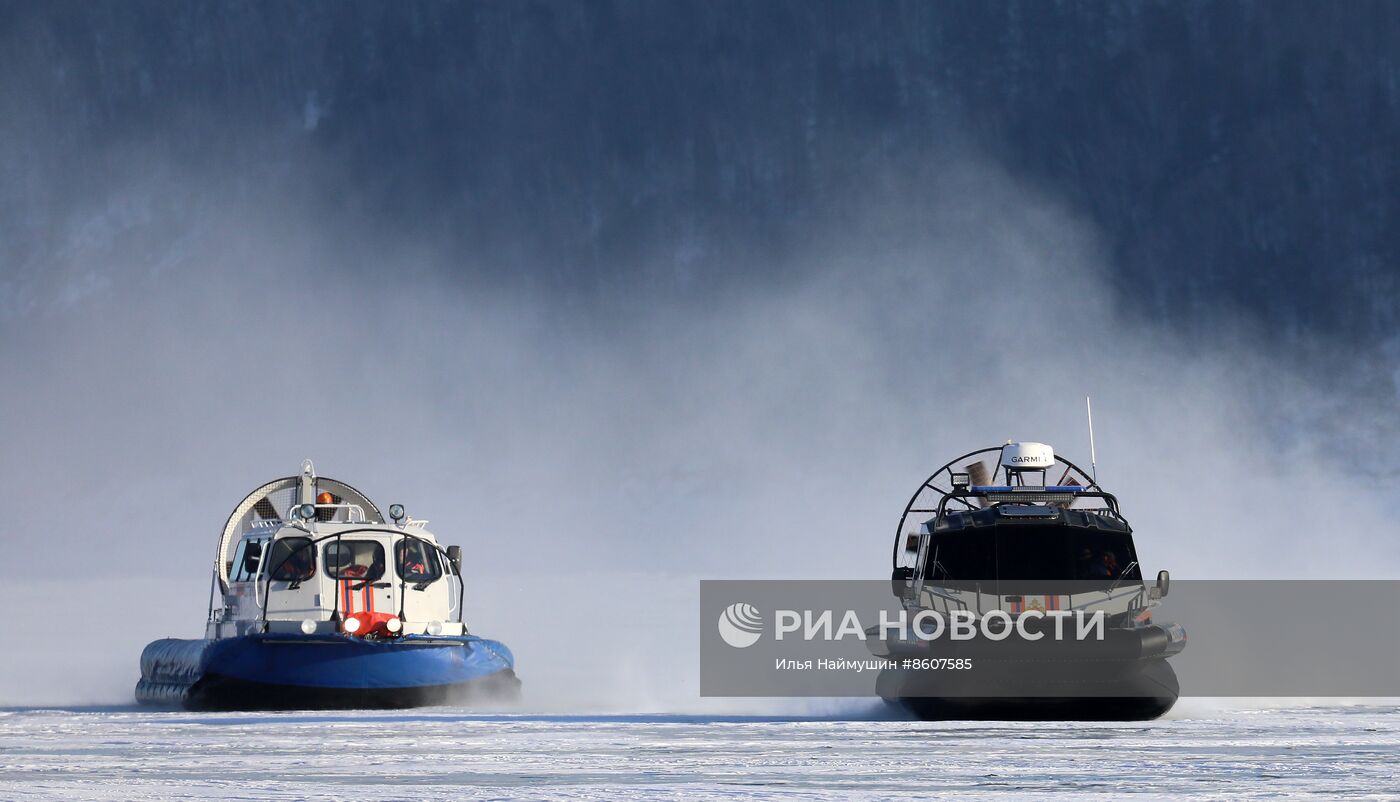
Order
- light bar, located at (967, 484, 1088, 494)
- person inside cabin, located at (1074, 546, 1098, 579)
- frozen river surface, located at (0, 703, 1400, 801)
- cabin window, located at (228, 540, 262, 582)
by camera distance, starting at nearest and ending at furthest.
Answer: frozen river surface, located at (0, 703, 1400, 801) → person inside cabin, located at (1074, 546, 1098, 579) → light bar, located at (967, 484, 1088, 494) → cabin window, located at (228, 540, 262, 582)

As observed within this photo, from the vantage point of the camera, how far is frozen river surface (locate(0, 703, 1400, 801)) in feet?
39.8

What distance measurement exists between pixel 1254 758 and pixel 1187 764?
0.89 metres

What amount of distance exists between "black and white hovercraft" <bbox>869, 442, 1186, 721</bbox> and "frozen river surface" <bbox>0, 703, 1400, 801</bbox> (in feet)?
1.75

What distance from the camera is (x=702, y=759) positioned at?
14562 mm

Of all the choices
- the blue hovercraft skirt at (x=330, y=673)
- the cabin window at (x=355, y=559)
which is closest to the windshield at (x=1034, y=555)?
the blue hovercraft skirt at (x=330, y=673)

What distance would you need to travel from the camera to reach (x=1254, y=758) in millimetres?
14531

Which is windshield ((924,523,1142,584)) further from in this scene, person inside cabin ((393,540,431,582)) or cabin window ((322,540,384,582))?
cabin window ((322,540,384,582))

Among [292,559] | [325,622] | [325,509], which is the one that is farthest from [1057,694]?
[325,509]

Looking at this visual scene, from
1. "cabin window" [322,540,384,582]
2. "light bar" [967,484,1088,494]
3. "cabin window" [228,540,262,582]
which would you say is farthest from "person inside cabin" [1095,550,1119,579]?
"cabin window" [228,540,262,582]

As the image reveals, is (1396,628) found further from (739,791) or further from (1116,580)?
(739,791)

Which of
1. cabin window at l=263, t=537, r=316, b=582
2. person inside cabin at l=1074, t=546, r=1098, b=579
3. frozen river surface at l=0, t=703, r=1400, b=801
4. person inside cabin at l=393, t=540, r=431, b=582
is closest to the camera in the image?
frozen river surface at l=0, t=703, r=1400, b=801

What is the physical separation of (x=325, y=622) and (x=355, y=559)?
1.36m

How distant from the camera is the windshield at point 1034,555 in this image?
20703mm

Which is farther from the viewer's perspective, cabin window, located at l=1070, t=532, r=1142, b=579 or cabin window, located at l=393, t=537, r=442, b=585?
cabin window, located at l=393, t=537, r=442, b=585
